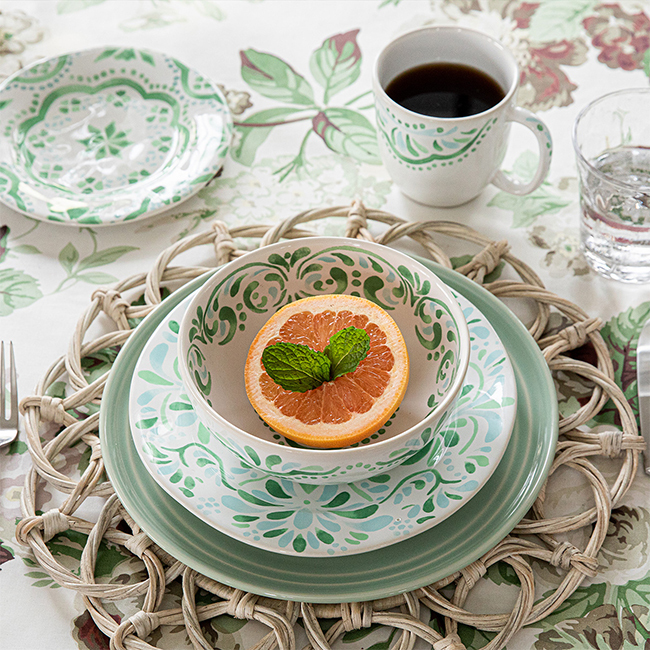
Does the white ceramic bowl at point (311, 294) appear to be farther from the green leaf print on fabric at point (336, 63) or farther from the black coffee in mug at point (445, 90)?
the green leaf print on fabric at point (336, 63)

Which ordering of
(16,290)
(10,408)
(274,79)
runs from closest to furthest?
(10,408) → (16,290) → (274,79)

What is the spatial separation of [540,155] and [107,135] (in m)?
0.62

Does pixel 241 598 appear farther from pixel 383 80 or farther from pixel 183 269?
pixel 383 80

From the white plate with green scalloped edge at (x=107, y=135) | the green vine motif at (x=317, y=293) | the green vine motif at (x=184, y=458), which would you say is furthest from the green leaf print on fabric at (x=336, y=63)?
the green vine motif at (x=184, y=458)

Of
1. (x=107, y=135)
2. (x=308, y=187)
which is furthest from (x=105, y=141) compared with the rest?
(x=308, y=187)

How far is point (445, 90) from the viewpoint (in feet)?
3.13

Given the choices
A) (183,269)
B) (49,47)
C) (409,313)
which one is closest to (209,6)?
(49,47)

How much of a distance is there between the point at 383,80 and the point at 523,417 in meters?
0.49

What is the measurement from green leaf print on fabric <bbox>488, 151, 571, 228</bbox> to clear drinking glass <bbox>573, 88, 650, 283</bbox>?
0.07 meters

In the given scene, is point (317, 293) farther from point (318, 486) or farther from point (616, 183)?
point (616, 183)

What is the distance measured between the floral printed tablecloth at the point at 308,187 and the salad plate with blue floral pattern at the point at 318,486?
0.11m

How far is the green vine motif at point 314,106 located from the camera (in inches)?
41.3

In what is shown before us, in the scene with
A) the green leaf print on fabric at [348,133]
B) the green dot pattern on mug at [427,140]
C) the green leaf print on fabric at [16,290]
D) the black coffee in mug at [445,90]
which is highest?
the black coffee in mug at [445,90]

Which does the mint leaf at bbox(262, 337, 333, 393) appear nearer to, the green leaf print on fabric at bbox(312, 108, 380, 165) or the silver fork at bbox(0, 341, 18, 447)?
the silver fork at bbox(0, 341, 18, 447)
